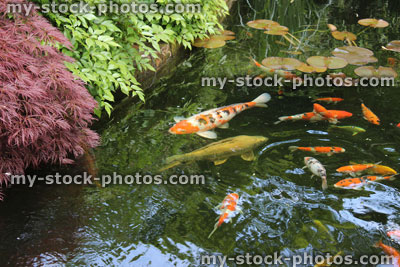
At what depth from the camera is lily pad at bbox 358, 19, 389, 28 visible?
6758 millimetres

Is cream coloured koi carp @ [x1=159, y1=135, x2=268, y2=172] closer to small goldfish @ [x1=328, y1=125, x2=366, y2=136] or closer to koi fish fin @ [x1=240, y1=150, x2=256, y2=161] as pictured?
koi fish fin @ [x1=240, y1=150, x2=256, y2=161]

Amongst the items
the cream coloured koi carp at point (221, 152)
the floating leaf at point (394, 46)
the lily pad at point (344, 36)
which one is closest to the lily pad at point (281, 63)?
the lily pad at point (344, 36)

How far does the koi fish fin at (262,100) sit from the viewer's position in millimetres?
4555

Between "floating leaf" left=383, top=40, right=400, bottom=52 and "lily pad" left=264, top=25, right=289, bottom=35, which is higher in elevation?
"lily pad" left=264, top=25, right=289, bottom=35

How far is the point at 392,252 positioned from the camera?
2.70 m

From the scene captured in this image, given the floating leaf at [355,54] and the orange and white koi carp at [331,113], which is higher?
the floating leaf at [355,54]

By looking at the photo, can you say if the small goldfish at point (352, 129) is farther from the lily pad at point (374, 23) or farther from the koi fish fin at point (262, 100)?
the lily pad at point (374, 23)

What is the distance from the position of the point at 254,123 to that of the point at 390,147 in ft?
4.34

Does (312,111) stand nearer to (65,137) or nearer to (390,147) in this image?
(390,147)

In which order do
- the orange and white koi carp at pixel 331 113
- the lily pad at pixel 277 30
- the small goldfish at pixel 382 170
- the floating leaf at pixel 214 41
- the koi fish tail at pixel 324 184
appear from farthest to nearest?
1. the lily pad at pixel 277 30
2. the floating leaf at pixel 214 41
3. the orange and white koi carp at pixel 331 113
4. the small goldfish at pixel 382 170
5. the koi fish tail at pixel 324 184

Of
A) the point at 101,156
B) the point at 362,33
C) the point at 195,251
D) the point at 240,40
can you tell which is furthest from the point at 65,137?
the point at 362,33

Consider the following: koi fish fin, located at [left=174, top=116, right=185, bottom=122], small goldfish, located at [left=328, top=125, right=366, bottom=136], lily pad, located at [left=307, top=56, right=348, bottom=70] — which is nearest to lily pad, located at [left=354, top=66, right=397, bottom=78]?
lily pad, located at [left=307, top=56, right=348, bottom=70]

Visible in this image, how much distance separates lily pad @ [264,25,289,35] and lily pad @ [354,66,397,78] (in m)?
1.62

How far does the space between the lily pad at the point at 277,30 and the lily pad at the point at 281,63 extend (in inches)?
45.3
